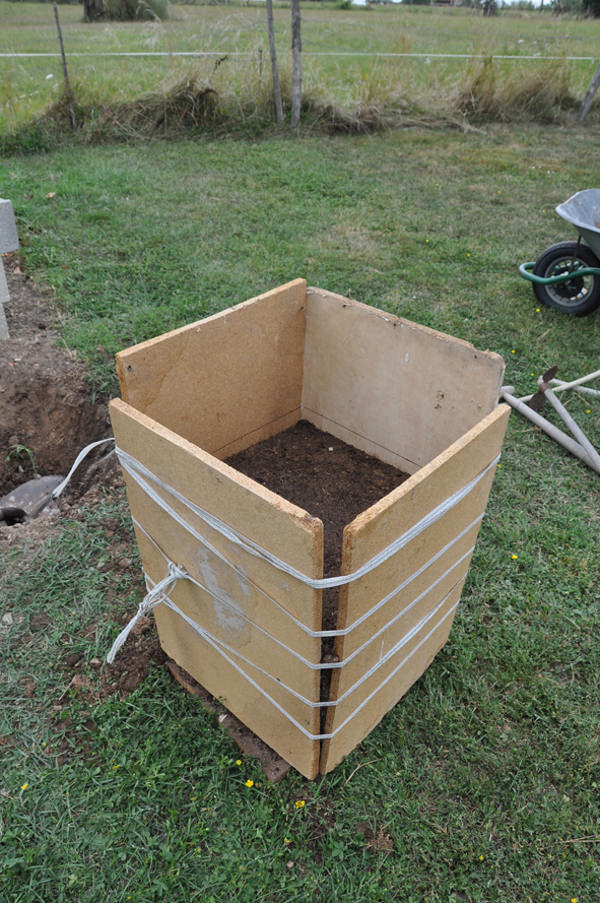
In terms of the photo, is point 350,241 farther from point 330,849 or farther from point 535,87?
point 535,87

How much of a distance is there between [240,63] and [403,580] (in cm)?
796

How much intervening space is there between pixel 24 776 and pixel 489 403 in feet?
6.01

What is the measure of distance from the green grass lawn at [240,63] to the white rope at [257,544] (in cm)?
698

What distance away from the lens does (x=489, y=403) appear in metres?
2.07

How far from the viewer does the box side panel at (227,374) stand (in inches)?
81.6

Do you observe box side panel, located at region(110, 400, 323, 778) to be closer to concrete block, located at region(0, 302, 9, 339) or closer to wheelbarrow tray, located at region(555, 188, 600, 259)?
concrete block, located at region(0, 302, 9, 339)

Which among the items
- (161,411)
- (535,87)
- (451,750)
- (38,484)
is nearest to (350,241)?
(38,484)

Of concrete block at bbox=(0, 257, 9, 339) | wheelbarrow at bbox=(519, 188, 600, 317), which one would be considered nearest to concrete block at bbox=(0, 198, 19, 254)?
concrete block at bbox=(0, 257, 9, 339)

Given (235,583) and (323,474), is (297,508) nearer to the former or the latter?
(235,583)

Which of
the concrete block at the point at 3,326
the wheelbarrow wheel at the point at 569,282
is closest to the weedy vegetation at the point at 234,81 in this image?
the concrete block at the point at 3,326

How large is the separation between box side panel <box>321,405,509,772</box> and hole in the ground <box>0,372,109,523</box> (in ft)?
6.19

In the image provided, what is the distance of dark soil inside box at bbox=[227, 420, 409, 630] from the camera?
2402 millimetres

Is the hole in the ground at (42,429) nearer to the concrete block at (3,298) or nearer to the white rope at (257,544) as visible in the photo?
the concrete block at (3,298)

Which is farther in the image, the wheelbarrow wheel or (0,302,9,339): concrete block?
the wheelbarrow wheel
